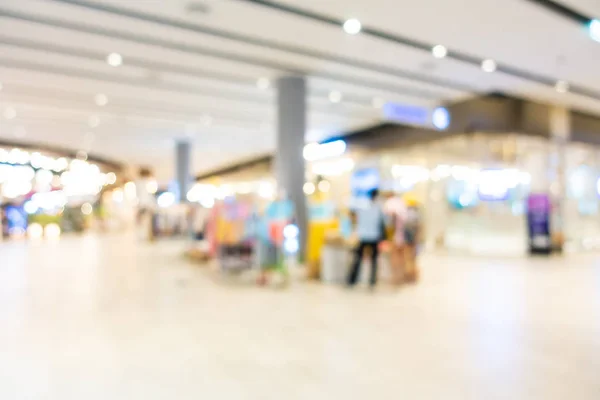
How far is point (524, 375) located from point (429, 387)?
74 centimetres

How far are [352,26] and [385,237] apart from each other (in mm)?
3302

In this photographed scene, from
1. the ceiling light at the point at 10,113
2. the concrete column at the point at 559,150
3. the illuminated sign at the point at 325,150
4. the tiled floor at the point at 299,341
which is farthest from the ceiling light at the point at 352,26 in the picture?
the ceiling light at the point at 10,113

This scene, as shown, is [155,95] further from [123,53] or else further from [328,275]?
[328,275]

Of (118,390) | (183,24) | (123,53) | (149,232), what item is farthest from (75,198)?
(118,390)

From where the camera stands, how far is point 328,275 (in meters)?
7.29

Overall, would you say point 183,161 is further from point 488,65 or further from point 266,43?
point 488,65

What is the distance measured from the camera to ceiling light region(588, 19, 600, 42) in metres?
6.52

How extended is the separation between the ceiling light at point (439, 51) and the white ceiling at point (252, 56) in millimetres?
202

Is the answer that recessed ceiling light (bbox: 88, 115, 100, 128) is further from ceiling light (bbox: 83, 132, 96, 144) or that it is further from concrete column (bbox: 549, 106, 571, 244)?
concrete column (bbox: 549, 106, 571, 244)

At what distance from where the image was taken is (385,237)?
6805mm

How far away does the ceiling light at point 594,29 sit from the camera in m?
6.52

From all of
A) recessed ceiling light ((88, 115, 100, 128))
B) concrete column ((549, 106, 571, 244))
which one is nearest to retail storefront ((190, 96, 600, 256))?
concrete column ((549, 106, 571, 244))

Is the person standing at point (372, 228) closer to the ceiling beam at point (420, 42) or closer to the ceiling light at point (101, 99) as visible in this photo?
the ceiling beam at point (420, 42)

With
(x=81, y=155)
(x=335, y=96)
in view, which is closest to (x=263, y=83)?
(x=335, y=96)
